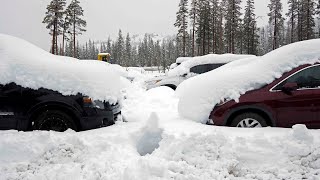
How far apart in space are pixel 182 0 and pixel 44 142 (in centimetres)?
4686

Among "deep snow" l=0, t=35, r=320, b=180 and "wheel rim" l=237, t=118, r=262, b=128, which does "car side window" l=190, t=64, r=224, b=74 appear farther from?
"deep snow" l=0, t=35, r=320, b=180

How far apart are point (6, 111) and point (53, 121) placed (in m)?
0.87

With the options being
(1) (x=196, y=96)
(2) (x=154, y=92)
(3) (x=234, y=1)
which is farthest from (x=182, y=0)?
(1) (x=196, y=96)

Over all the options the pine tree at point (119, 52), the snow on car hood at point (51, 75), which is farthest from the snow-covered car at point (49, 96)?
the pine tree at point (119, 52)

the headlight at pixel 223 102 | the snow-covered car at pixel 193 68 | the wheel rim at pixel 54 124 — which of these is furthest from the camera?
the snow-covered car at pixel 193 68

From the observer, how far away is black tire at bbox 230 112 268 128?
18.3ft

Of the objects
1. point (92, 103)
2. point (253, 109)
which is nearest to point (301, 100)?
point (253, 109)

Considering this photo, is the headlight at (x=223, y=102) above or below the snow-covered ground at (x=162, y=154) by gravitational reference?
above

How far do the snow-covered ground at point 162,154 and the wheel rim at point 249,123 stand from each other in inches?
16.2

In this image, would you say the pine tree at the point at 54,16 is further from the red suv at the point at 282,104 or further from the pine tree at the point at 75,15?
the red suv at the point at 282,104

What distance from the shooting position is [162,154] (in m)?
4.39

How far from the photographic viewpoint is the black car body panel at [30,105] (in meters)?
5.36

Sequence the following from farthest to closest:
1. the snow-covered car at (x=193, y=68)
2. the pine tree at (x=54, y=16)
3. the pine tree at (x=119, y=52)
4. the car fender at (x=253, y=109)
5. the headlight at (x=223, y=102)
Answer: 1. the pine tree at (x=119, y=52)
2. the pine tree at (x=54, y=16)
3. the snow-covered car at (x=193, y=68)
4. the headlight at (x=223, y=102)
5. the car fender at (x=253, y=109)

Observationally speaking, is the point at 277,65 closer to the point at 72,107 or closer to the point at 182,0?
the point at 72,107
